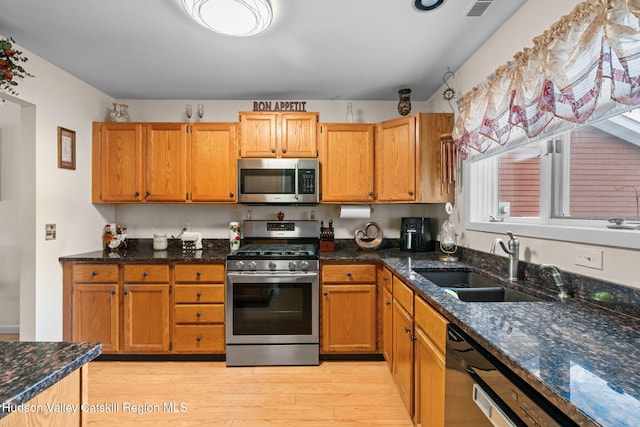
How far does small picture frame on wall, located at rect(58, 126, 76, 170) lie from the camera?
2.46m

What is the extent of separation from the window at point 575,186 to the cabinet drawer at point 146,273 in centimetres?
252

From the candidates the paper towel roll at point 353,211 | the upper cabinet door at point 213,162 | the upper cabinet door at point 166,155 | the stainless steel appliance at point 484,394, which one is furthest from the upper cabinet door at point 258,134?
the stainless steel appliance at point 484,394

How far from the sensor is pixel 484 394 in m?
0.94

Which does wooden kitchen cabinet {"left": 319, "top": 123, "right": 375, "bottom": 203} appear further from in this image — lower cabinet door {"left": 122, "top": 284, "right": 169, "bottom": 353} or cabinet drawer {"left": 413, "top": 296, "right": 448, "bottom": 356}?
lower cabinet door {"left": 122, "top": 284, "right": 169, "bottom": 353}

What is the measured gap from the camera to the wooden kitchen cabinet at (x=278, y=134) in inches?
111

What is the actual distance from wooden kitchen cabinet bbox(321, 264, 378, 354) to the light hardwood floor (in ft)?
0.56

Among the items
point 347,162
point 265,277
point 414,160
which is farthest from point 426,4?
point 265,277

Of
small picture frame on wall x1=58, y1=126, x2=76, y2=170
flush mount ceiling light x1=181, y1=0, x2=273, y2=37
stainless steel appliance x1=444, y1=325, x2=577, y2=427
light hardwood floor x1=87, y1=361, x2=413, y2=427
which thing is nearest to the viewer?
stainless steel appliance x1=444, y1=325, x2=577, y2=427

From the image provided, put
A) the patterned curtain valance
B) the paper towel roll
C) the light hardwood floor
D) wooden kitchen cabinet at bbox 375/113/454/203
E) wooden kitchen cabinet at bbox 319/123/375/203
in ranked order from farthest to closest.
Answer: the paper towel roll
wooden kitchen cabinet at bbox 319/123/375/203
wooden kitchen cabinet at bbox 375/113/454/203
the light hardwood floor
the patterned curtain valance

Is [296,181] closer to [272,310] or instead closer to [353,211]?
[353,211]

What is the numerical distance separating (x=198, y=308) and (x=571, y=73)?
9.08ft


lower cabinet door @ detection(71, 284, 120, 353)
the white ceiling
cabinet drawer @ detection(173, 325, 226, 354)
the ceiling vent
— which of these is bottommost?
cabinet drawer @ detection(173, 325, 226, 354)

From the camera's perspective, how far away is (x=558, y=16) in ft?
4.79

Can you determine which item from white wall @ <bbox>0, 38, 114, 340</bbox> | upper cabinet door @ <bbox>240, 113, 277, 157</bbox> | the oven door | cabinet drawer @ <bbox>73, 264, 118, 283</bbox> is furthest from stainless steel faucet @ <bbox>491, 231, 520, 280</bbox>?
white wall @ <bbox>0, 38, 114, 340</bbox>
